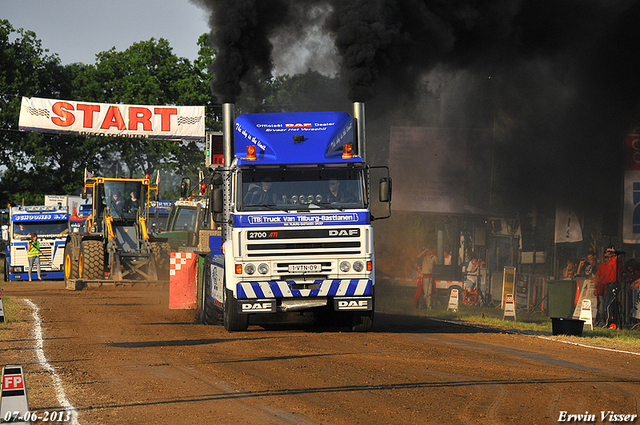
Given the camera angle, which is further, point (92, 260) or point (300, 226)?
point (92, 260)

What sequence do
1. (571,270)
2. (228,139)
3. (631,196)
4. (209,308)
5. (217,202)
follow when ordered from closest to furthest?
1. (217,202)
2. (228,139)
3. (209,308)
4. (631,196)
5. (571,270)

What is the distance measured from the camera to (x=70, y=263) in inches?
1110

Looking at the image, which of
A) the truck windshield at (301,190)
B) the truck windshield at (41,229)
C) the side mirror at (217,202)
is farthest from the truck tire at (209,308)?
the truck windshield at (41,229)

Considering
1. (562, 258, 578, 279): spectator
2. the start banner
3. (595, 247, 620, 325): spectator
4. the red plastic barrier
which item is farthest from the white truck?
(595, 247, 620, 325): spectator

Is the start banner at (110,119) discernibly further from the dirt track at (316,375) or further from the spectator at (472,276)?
the dirt track at (316,375)

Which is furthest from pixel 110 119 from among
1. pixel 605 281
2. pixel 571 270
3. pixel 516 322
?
pixel 605 281

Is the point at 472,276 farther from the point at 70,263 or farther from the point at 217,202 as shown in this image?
the point at 70,263

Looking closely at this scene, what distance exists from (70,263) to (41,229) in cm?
858

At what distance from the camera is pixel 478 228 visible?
29.6m

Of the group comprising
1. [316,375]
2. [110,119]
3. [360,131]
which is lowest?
[316,375]

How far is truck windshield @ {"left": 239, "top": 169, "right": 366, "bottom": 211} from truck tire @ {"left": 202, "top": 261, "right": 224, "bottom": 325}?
315 cm

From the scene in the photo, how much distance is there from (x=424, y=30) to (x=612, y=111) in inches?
238

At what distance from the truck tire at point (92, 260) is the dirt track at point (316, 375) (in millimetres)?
10203

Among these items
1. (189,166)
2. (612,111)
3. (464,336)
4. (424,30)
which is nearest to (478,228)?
(612,111)
